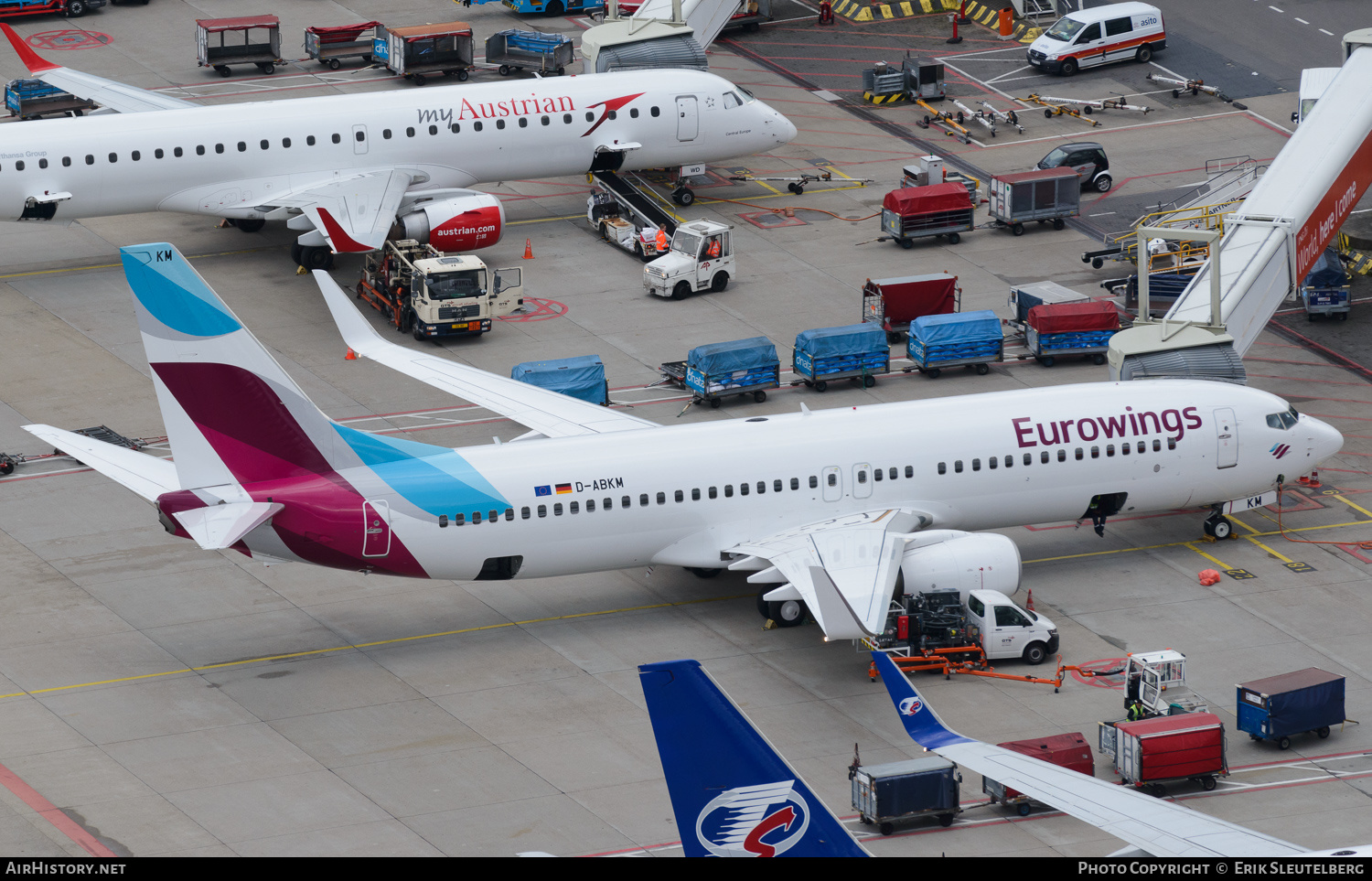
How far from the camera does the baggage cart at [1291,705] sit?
39.0m

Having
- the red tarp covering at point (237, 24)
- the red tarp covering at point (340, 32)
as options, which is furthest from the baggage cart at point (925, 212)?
the red tarp covering at point (237, 24)

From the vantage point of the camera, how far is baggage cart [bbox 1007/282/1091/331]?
202ft

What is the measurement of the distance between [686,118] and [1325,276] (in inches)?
939

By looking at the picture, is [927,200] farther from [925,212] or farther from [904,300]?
[904,300]

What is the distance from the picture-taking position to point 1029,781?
26.2 metres

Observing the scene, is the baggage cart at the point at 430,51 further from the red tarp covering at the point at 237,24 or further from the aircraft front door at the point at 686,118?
the aircraft front door at the point at 686,118

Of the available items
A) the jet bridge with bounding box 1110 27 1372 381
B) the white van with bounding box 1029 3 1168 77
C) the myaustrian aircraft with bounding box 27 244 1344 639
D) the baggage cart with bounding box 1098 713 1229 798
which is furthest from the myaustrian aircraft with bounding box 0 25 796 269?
the baggage cart with bounding box 1098 713 1229 798

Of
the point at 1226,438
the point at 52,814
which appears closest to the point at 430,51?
the point at 1226,438

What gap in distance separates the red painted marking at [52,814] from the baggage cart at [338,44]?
55.0m

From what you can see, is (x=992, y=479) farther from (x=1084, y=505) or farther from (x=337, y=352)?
(x=337, y=352)

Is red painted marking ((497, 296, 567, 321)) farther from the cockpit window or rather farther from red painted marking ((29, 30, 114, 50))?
red painted marking ((29, 30, 114, 50))

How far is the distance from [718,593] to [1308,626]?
46.4 feet

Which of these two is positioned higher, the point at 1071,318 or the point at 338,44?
the point at 338,44

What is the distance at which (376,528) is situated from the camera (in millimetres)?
42031
